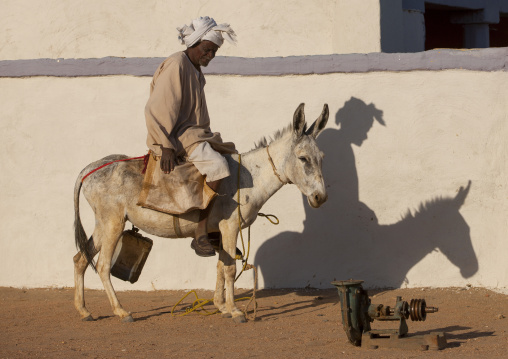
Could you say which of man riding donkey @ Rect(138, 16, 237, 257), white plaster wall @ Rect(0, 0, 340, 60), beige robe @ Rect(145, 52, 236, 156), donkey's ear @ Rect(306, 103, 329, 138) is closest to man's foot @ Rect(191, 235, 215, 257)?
man riding donkey @ Rect(138, 16, 237, 257)

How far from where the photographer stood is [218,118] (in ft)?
30.4

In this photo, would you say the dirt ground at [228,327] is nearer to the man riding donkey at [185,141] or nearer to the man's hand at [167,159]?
the man riding donkey at [185,141]

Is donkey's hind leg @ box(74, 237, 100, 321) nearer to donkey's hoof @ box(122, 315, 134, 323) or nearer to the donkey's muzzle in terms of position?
donkey's hoof @ box(122, 315, 134, 323)

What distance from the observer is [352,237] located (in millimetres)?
9156

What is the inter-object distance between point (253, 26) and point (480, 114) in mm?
3064

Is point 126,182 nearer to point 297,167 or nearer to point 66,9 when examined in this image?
point 297,167

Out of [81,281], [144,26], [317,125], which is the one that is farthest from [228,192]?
[144,26]

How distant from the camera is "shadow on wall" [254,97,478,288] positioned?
8.98 metres

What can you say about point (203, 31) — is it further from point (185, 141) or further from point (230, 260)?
point (230, 260)

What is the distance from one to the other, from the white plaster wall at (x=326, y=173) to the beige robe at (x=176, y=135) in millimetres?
1564

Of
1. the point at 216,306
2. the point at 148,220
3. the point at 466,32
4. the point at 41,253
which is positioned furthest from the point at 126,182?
the point at 466,32

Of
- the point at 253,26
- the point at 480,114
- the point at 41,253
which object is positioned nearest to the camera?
the point at 480,114

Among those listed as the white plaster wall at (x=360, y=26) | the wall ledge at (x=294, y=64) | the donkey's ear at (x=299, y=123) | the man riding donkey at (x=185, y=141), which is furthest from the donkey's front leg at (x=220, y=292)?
the white plaster wall at (x=360, y=26)

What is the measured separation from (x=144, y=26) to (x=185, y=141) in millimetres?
3543
